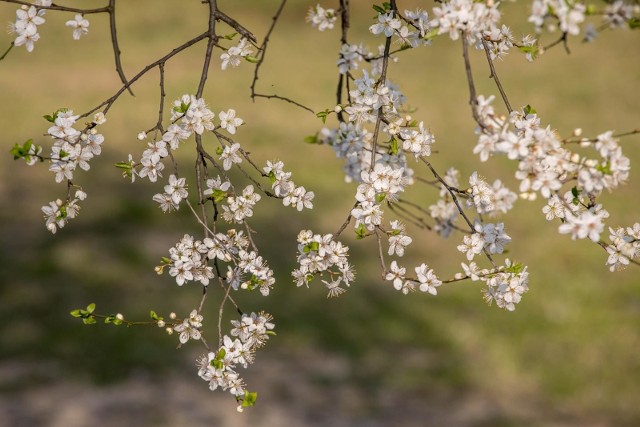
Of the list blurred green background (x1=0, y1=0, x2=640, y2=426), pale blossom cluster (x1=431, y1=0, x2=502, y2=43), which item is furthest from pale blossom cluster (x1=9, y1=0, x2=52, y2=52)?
blurred green background (x1=0, y1=0, x2=640, y2=426)

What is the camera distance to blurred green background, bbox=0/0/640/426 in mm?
7250

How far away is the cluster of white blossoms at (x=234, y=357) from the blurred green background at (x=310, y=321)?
4.12 metres

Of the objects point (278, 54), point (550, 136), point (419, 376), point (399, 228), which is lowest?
point (550, 136)

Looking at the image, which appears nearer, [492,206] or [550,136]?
[550,136]

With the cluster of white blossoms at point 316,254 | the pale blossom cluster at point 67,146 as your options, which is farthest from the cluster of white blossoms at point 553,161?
the pale blossom cluster at point 67,146

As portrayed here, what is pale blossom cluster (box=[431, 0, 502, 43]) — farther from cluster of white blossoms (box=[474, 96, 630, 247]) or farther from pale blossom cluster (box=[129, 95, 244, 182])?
pale blossom cluster (box=[129, 95, 244, 182])

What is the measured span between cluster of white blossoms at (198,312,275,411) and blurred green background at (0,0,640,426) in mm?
4120

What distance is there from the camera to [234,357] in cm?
285

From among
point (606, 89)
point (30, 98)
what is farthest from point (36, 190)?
point (606, 89)

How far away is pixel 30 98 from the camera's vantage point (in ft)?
52.4

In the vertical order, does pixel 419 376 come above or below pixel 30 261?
below

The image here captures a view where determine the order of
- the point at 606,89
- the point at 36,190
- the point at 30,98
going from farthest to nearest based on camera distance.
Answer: the point at 606,89, the point at 30,98, the point at 36,190

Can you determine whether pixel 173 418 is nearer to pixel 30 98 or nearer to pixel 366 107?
pixel 366 107

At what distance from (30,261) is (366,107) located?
25.6 ft
